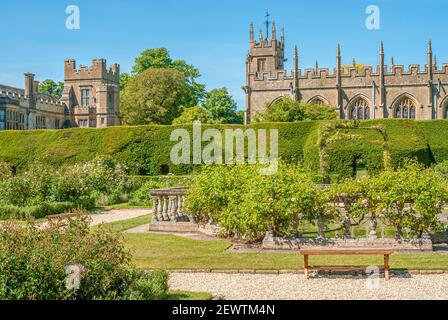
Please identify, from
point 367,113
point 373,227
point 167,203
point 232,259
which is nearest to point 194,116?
point 367,113

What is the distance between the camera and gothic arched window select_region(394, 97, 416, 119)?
4509cm

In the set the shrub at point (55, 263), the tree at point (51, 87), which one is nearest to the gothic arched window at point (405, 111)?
the shrub at point (55, 263)

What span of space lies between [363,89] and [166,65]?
68.5ft

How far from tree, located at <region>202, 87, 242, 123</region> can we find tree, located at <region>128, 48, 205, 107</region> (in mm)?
1747

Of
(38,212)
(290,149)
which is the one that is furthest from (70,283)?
(290,149)

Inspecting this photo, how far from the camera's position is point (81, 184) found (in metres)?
22.2

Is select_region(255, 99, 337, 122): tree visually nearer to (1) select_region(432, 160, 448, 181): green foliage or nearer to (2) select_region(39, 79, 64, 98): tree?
(1) select_region(432, 160, 448, 181): green foliage

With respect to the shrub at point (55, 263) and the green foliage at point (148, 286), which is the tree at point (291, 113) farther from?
the shrub at point (55, 263)

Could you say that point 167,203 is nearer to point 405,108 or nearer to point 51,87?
point 405,108

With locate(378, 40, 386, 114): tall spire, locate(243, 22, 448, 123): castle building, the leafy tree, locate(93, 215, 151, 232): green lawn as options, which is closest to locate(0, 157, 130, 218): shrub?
locate(93, 215, 151, 232): green lawn

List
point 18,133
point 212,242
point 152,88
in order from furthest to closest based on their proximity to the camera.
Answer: point 152,88
point 18,133
point 212,242

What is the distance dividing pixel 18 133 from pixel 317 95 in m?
23.1

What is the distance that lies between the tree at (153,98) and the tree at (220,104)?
3.76m
